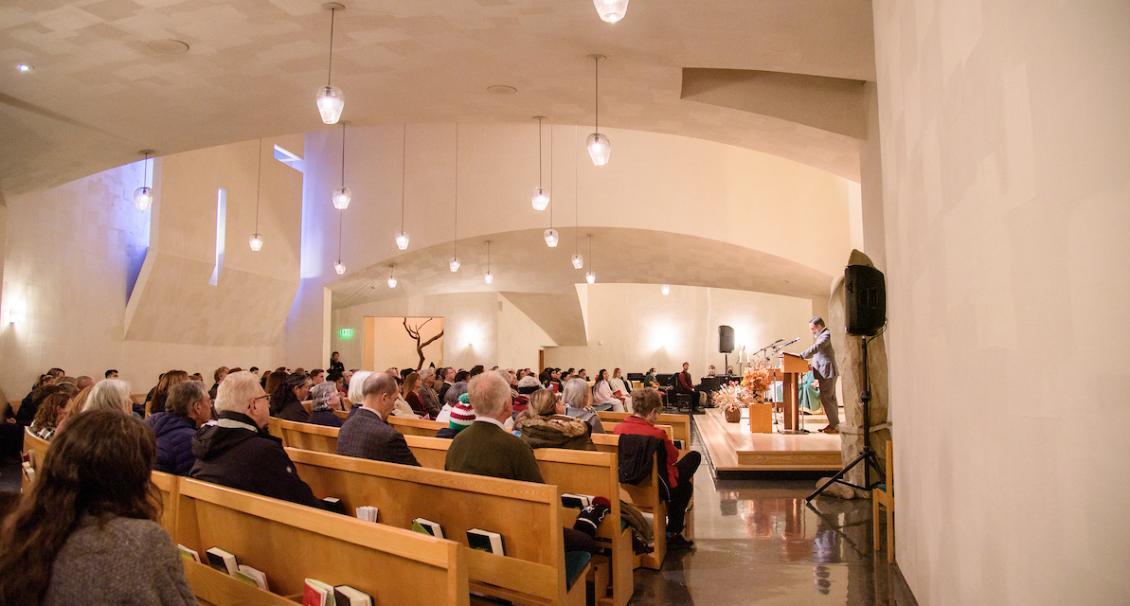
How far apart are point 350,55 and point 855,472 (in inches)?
206

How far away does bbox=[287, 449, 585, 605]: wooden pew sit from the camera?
231 cm

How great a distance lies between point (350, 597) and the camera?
179 cm

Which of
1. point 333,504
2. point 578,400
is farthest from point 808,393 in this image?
point 333,504

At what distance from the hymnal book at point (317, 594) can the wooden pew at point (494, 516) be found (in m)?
0.58

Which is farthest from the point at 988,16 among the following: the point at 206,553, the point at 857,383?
the point at 857,383

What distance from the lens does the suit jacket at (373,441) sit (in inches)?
126

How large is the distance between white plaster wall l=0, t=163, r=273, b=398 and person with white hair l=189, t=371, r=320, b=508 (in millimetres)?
7022

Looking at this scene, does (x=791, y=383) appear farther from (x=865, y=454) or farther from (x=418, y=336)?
(x=418, y=336)

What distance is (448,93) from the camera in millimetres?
5777

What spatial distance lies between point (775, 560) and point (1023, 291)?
2925 millimetres

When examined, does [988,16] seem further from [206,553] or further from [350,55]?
[350,55]

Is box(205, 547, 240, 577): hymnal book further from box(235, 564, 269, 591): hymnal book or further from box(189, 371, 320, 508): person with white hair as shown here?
box(189, 371, 320, 508): person with white hair

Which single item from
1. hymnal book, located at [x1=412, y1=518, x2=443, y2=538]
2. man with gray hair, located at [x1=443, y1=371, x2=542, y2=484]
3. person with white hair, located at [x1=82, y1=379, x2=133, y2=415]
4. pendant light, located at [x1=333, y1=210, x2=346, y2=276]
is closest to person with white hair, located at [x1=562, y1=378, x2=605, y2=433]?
man with gray hair, located at [x1=443, y1=371, x2=542, y2=484]

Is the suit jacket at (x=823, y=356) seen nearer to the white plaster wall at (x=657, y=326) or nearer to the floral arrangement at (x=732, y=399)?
the floral arrangement at (x=732, y=399)
